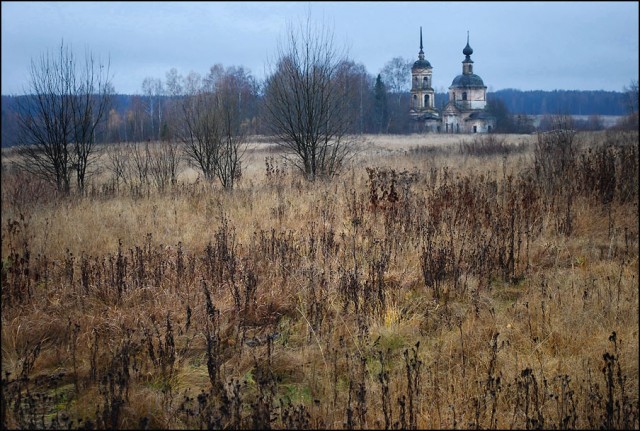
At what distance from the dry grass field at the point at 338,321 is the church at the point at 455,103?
7.46 m

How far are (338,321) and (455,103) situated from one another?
16.5 metres

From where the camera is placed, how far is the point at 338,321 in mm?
4672

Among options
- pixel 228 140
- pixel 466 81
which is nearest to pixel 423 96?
pixel 466 81

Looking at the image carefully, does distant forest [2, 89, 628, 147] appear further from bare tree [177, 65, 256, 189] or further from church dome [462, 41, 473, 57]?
church dome [462, 41, 473, 57]

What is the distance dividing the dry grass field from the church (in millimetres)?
7457

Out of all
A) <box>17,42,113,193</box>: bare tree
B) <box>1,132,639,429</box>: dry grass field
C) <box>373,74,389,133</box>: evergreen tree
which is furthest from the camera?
<box>373,74,389,133</box>: evergreen tree

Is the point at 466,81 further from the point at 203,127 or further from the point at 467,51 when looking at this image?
the point at 203,127

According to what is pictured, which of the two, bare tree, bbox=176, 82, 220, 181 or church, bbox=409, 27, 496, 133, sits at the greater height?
church, bbox=409, 27, 496, 133

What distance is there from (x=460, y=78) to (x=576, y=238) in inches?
370

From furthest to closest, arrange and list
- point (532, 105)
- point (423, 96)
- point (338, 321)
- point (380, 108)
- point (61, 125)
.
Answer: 1. point (380, 108)
2. point (532, 105)
3. point (423, 96)
4. point (61, 125)
5. point (338, 321)

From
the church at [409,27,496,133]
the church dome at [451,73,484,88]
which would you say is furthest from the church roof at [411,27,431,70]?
the church dome at [451,73,484,88]

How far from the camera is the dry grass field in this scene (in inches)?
127

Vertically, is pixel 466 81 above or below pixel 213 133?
above

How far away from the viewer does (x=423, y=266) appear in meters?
5.62
